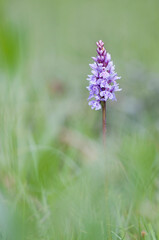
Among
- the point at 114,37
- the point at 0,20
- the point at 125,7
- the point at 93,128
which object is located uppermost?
the point at 125,7

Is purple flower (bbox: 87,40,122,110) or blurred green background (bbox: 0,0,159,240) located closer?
purple flower (bbox: 87,40,122,110)

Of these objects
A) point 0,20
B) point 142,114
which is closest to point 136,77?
point 142,114

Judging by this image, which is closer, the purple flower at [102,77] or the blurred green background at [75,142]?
the purple flower at [102,77]

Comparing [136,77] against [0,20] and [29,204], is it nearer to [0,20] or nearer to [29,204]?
[0,20]

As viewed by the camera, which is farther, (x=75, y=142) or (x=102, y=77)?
(x=75, y=142)

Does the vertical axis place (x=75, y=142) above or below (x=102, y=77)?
below

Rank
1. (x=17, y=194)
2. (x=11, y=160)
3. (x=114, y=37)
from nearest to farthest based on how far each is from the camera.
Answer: (x=17, y=194) < (x=11, y=160) < (x=114, y=37)

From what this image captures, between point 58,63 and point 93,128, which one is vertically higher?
point 58,63

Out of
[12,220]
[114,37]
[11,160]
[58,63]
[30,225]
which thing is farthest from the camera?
[114,37]
